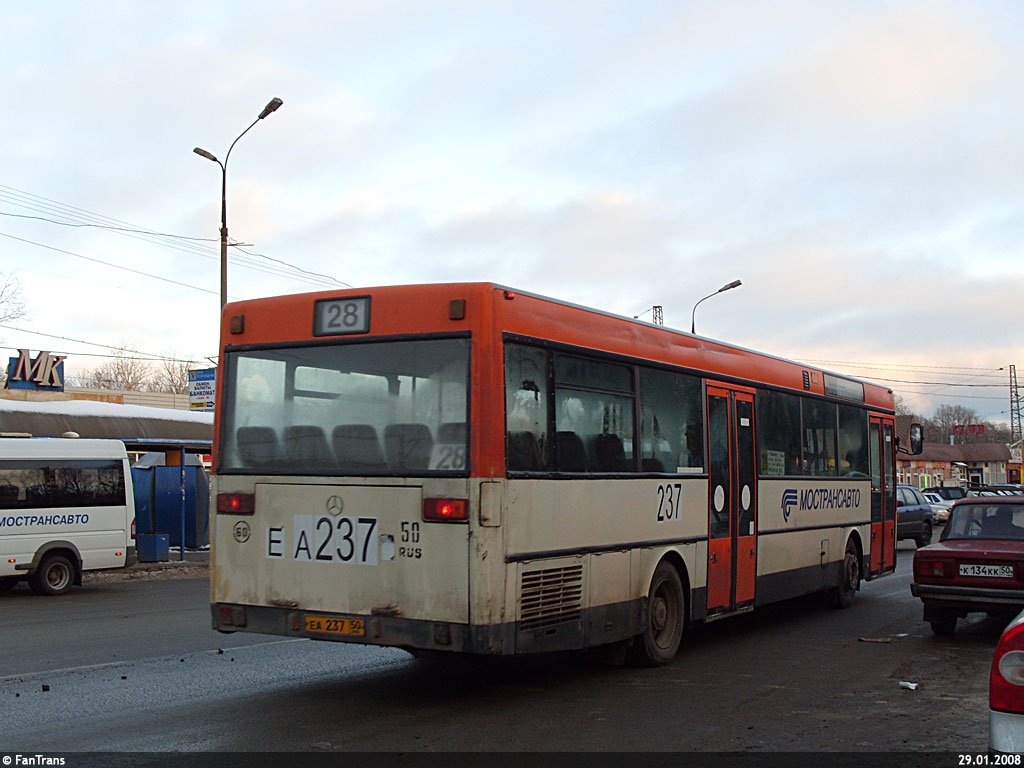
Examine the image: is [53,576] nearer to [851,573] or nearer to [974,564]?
[851,573]

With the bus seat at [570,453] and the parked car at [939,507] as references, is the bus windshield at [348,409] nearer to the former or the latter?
the bus seat at [570,453]

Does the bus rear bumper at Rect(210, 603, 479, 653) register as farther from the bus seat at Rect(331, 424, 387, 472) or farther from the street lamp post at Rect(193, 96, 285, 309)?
the street lamp post at Rect(193, 96, 285, 309)

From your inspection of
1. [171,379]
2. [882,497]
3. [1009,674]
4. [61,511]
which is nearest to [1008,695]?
[1009,674]

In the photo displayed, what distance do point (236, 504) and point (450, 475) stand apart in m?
1.96

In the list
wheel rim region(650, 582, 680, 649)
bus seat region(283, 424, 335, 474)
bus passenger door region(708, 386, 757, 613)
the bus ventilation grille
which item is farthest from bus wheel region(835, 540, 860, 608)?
bus seat region(283, 424, 335, 474)

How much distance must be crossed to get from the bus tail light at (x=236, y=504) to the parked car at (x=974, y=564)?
7346 millimetres

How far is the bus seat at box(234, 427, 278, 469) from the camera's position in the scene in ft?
27.1

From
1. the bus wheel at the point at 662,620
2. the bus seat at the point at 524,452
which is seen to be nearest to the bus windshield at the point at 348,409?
the bus seat at the point at 524,452

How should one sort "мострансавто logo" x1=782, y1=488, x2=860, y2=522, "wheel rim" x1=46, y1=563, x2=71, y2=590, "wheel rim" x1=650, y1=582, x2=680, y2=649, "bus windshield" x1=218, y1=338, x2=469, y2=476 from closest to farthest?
"bus windshield" x1=218, y1=338, x2=469, y2=476, "wheel rim" x1=650, y1=582, x2=680, y2=649, "мострансавто logo" x1=782, y1=488, x2=860, y2=522, "wheel rim" x1=46, y1=563, x2=71, y2=590

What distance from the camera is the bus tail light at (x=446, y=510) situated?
7.42 meters

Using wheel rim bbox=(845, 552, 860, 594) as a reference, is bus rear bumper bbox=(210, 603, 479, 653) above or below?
above

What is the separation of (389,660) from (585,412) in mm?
3411

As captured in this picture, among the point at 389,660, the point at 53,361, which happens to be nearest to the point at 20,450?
the point at 389,660

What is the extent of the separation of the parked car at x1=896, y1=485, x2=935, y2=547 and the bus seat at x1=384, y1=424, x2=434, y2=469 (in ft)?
76.6
